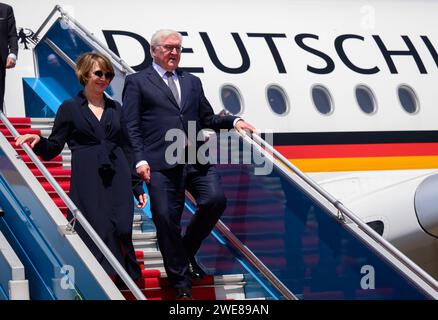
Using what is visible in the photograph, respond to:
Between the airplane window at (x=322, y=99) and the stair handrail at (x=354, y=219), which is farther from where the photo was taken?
the airplane window at (x=322, y=99)

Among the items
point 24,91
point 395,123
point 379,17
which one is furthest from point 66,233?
point 379,17

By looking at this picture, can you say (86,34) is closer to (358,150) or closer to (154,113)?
(154,113)

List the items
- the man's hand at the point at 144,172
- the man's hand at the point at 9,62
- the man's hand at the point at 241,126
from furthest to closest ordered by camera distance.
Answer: the man's hand at the point at 9,62 → the man's hand at the point at 241,126 → the man's hand at the point at 144,172

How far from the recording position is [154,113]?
662 centimetres

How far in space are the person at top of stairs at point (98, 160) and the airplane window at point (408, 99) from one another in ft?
22.6

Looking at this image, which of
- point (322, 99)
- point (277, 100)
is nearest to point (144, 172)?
point (277, 100)

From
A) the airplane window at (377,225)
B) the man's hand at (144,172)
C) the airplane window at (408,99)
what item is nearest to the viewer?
the man's hand at (144,172)

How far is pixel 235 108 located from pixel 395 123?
229cm

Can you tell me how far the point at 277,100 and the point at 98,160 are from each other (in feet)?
18.7

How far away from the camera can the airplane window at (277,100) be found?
11711 millimetres

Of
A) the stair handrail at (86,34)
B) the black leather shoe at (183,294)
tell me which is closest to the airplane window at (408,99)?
the stair handrail at (86,34)

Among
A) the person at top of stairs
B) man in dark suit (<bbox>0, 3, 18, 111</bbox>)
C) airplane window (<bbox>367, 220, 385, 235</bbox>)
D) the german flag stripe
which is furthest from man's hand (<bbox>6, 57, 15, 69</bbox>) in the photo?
airplane window (<bbox>367, 220, 385, 235</bbox>)

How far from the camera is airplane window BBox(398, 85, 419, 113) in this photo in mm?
12805

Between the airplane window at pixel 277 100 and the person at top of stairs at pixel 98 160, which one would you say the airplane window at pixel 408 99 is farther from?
the person at top of stairs at pixel 98 160
